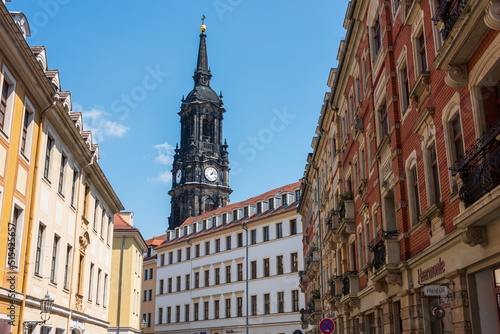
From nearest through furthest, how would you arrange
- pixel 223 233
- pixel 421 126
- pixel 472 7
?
pixel 472 7, pixel 421 126, pixel 223 233

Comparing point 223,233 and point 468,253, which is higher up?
point 223,233

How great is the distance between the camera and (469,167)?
35.8 feet

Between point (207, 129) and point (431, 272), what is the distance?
87.8m

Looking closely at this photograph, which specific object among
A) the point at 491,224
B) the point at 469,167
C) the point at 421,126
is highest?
the point at 421,126

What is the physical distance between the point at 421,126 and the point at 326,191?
1971 centimetres

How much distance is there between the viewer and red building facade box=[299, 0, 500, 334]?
11102 millimetres

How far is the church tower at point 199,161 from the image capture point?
313 feet

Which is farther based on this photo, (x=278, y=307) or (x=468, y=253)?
(x=278, y=307)

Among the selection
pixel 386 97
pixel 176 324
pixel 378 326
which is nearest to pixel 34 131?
pixel 386 97

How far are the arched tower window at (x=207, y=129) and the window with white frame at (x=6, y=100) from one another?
8242cm

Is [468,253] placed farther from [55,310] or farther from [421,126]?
[55,310]

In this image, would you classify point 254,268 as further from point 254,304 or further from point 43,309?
point 43,309

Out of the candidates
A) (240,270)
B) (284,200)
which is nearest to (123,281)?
(240,270)

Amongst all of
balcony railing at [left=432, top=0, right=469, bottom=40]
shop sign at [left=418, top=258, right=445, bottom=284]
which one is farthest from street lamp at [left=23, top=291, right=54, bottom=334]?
balcony railing at [left=432, top=0, right=469, bottom=40]
